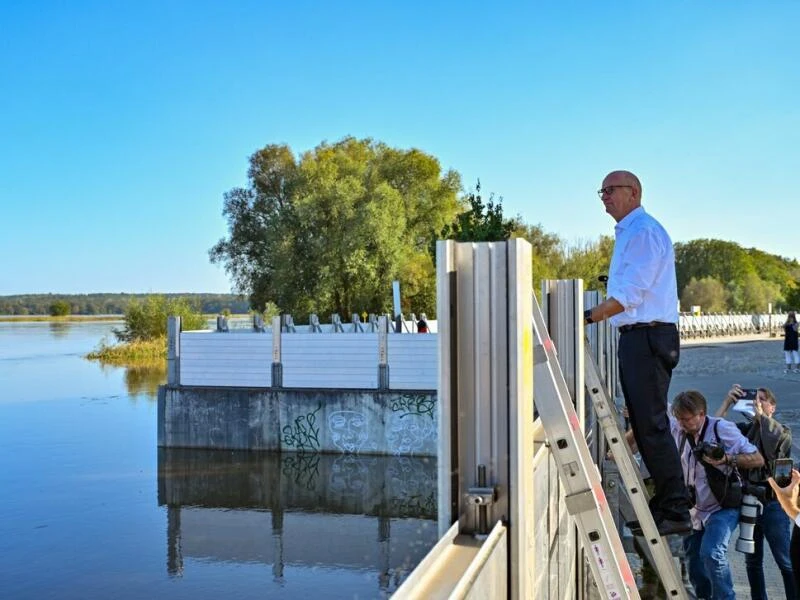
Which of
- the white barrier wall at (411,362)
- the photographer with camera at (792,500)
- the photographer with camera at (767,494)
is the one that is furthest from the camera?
the white barrier wall at (411,362)

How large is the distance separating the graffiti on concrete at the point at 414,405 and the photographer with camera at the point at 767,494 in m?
13.5

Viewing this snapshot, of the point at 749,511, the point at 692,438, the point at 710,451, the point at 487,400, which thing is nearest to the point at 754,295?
the point at 749,511

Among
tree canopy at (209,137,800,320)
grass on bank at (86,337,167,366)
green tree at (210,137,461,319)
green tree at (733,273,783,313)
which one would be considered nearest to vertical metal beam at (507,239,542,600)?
tree canopy at (209,137,800,320)

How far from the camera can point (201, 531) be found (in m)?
15.0

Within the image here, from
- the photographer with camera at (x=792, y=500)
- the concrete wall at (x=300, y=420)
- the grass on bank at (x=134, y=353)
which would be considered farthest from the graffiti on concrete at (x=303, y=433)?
the grass on bank at (x=134, y=353)

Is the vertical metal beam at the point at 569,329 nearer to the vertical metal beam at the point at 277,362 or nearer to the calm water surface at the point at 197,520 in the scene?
the calm water surface at the point at 197,520

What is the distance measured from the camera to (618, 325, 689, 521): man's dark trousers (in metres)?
4.09

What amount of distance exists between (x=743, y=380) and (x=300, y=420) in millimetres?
13269

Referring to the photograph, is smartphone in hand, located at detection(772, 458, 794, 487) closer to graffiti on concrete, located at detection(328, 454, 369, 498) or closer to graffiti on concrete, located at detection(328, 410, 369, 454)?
graffiti on concrete, located at detection(328, 454, 369, 498)

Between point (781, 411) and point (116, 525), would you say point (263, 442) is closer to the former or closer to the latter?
point (116, 525)

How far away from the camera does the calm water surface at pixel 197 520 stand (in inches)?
478

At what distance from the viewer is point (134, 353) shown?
5800 centimetres

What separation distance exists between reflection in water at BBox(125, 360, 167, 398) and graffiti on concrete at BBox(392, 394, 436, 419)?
60.2 ft

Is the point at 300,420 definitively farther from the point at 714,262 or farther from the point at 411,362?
the point at 714,262
